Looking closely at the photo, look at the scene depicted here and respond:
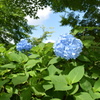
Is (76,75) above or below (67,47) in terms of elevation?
below

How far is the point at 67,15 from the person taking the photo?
21.2m

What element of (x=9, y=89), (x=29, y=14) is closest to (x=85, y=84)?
(x=9, y=89)

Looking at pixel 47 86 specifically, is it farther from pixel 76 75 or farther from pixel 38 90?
pixel 76 75

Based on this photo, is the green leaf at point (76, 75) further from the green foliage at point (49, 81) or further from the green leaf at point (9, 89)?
the green leaf at point (9, 89)

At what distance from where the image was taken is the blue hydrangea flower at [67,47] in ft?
7.07

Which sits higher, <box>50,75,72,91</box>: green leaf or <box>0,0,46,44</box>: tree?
<box>0,0,46,44</box>: tree

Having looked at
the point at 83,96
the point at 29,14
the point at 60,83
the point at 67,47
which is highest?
the point at 29,14

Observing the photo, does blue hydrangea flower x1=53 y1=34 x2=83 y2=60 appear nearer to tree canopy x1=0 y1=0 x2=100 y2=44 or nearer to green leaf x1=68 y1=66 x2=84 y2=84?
green leaf x1=68 y1=66 x2=84 y2=84

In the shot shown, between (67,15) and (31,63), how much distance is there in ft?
64.5

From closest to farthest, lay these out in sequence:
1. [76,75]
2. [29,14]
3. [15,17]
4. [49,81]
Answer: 1. [76,75]
2. [49,81]
3. [29,14]
4. [15,17]

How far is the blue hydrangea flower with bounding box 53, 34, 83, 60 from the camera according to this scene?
215 cm

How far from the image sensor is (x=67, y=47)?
221cm

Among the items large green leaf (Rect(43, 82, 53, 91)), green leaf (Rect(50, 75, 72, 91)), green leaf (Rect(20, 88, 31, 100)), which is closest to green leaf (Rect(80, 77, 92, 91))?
green leaf (Rect(50, 75, 72, 91))

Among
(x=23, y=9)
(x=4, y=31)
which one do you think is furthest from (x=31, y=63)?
(x=4, y=31)
